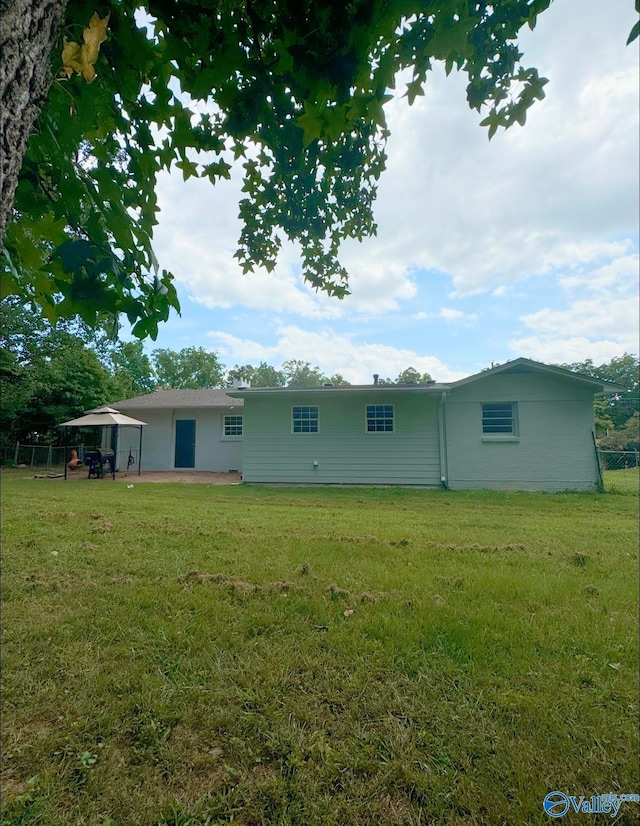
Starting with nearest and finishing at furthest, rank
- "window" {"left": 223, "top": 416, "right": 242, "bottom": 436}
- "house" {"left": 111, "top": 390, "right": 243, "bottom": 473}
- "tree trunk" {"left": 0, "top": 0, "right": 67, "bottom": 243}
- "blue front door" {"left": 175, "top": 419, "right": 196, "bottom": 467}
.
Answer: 1. "tree trunk" {"left": 0, "top": 0, "right": 67, "bottom": 243}
2. "house" {"left": 111, "top": 390, "right": 243, "bottom": 473}
3. "window" {"left": 223, "top": 416, "right": 242, "bottom": 436}
4. "blue front door" {"left": 175, "top": 419, "right": 196, "bottom": 467}

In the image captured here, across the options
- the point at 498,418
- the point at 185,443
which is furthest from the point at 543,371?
the point at 185,443

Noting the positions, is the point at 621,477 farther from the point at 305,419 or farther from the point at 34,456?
the point at 34,456

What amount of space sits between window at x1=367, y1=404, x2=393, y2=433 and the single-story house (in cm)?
3

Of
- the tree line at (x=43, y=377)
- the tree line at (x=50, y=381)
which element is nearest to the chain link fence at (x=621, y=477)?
the tree line at (x=50, y=381)

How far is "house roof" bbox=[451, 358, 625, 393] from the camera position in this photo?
31.8ft

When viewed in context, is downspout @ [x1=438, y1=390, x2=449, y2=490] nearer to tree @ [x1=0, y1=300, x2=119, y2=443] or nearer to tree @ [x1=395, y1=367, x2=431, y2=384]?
tree @ [x1=0, y1=300, x2=119, y2=443]

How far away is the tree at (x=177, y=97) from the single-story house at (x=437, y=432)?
29.7ft

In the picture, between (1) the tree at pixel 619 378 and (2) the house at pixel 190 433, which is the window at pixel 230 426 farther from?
(1) the tree at pixel 619 378

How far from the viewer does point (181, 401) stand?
15.1 meters

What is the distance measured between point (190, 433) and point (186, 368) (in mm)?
26470

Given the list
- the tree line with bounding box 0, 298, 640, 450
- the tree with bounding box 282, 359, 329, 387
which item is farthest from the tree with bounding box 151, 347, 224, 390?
the tree with bounding box 282, 359, 329, 387

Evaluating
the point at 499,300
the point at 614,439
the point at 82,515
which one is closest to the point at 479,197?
the point at 499,300

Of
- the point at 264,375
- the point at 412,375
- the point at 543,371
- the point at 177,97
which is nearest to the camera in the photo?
the point at 177,97

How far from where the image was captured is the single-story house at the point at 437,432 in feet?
33.6
